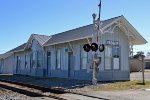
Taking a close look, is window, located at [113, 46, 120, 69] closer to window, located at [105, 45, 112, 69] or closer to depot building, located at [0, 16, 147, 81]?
depot building, located at [0, 16, 147, 81]

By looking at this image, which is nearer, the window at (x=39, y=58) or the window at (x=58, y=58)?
the window at (x=58, y=58)

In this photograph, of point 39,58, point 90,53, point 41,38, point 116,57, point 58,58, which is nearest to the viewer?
point 90,53

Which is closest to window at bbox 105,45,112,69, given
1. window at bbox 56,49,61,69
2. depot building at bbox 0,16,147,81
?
depot building at bbox 0,16,147,81

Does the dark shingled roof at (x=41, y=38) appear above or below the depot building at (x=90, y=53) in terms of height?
above

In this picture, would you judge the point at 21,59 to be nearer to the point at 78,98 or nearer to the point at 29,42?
the point at 29,42

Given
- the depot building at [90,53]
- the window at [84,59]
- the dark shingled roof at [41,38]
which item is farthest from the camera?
the dark shingled roof at [41,38]

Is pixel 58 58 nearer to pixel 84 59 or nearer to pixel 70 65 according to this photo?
pixel 70 65

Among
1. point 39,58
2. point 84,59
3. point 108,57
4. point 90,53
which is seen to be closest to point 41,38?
point 39,58

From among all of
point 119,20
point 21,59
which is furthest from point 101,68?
point 21,59

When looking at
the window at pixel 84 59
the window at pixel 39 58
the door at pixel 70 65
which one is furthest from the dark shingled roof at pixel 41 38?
the window at pixel 84 59

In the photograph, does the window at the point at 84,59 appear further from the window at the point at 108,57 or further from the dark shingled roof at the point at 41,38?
the dark shingled roof at the point at 41,38

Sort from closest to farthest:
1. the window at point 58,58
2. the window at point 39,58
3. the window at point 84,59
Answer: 1. the window at point 84,59
2. the window at point 58,58
3. the window at point 39,58

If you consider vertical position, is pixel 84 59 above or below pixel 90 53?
below

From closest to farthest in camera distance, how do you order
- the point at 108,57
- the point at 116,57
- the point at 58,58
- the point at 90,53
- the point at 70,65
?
the point at 90,53 < the point at 108,57 < the point at 116,57 < the point at 70,65 < the point at 58,58
